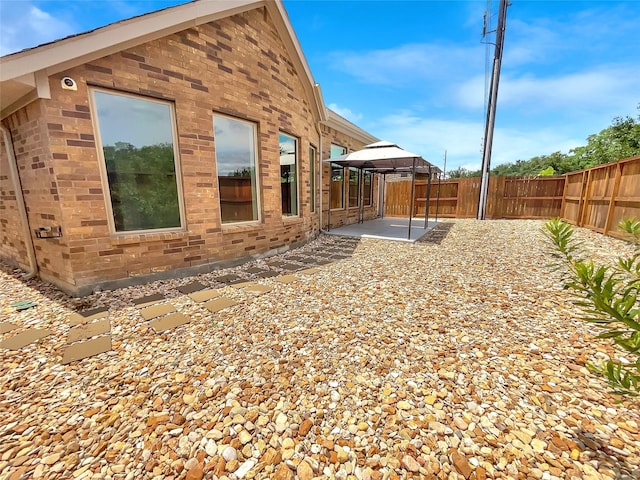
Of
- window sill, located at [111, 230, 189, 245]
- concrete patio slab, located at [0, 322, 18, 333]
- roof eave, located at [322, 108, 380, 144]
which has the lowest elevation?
concrete patio slab, located at [0, 322, 18, 333]

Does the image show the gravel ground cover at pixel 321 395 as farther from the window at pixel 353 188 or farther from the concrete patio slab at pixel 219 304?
the window at pixel 353 188

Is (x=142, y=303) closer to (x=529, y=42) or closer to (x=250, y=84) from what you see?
(x=250, y=84)

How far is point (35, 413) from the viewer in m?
1.82

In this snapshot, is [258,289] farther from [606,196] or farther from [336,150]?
[606,196]

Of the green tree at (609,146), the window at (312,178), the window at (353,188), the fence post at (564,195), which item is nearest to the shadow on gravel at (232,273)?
the window at (312,178)

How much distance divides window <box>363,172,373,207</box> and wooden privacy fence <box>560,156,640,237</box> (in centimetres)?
786

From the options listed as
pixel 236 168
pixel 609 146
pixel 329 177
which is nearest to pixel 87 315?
pixel 236 168

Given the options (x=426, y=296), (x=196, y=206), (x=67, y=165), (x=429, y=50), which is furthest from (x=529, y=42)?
(x=67, y=165)

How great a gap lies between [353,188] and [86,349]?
9941 mm

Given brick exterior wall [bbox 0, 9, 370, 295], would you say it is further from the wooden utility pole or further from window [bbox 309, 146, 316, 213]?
the wooden utility pole

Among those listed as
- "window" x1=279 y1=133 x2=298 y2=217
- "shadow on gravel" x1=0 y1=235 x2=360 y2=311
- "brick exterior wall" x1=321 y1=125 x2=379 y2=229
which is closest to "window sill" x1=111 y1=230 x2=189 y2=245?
"shadow on gravel" x1=0 y1=235 x2=360 y2=311

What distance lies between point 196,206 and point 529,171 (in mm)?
60456

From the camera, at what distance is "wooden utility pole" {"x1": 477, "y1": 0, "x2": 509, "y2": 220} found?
12.4 m

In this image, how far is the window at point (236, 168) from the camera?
501cm
